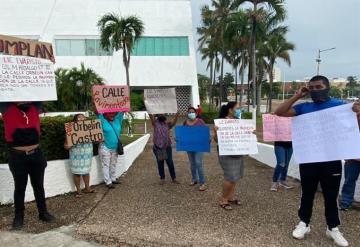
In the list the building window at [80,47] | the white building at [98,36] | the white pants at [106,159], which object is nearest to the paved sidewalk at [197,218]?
the white pants at [106,159]

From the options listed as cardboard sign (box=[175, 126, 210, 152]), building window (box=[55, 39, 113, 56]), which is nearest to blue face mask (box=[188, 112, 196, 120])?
cardboard sign (box=[175, 126, 210, 152])

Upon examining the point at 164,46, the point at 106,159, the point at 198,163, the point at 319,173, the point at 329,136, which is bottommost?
the point at 198,163

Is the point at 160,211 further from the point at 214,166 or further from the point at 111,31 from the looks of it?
the point at 111,31

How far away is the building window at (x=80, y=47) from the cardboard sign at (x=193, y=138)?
1161 inches

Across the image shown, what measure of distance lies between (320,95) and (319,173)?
884 millimetres

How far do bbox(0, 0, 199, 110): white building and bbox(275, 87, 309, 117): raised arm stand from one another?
30.8 meters

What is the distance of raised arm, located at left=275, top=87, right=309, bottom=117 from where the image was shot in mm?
4673

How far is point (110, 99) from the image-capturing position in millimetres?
7816

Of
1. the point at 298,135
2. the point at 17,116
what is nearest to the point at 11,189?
the point at 17,116

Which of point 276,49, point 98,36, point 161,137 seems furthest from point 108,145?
point 276,49

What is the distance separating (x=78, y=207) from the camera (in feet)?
21.0

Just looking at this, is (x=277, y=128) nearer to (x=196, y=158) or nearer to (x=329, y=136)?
(x=196, y=158)

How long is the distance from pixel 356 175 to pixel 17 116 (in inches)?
188

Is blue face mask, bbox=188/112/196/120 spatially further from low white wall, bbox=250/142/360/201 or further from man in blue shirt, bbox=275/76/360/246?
man in blue shirt, bbox=275/76/360/246
